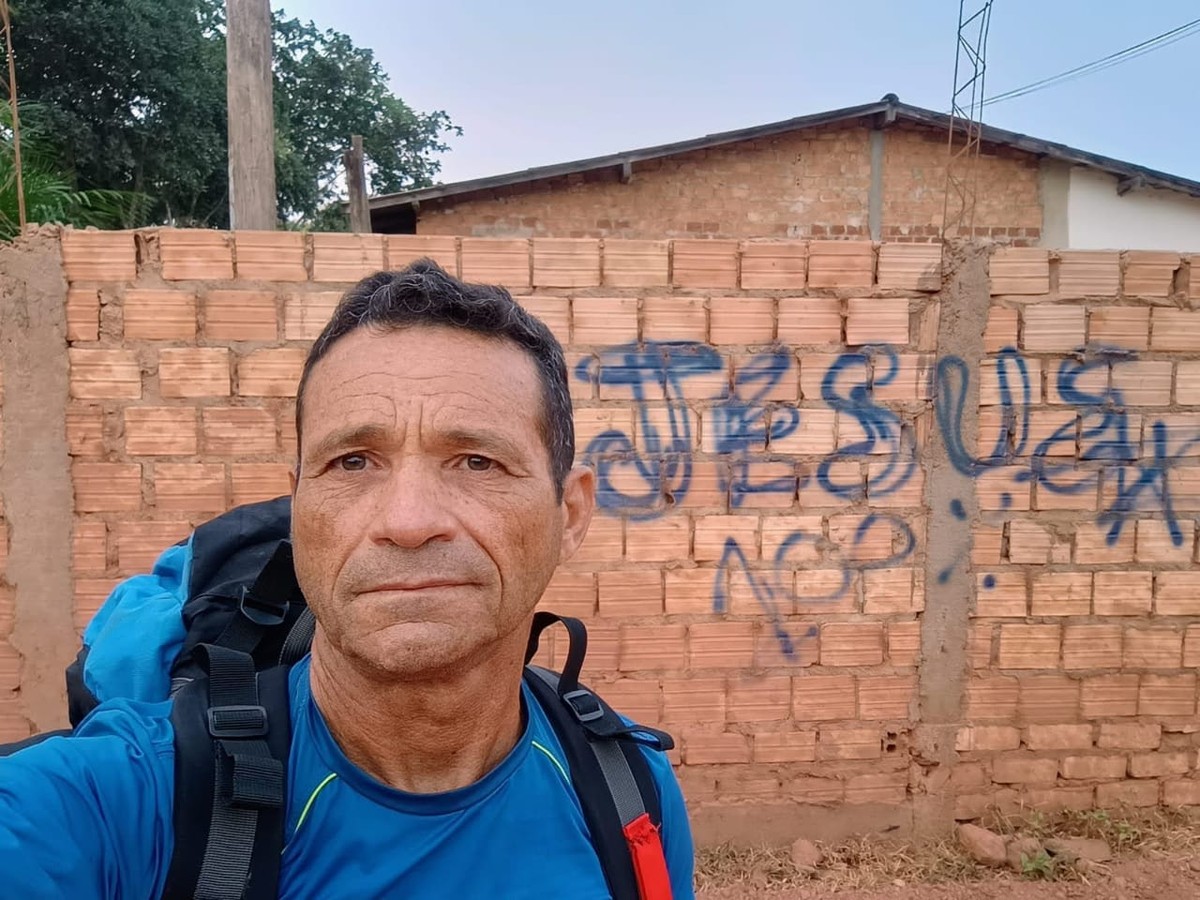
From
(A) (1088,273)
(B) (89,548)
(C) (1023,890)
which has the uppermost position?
(A) (1088,273)

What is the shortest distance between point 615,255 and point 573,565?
102 centimetres

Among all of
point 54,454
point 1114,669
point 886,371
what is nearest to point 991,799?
point 1114,669

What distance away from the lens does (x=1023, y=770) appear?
2.97 metres

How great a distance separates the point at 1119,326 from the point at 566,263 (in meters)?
1.88

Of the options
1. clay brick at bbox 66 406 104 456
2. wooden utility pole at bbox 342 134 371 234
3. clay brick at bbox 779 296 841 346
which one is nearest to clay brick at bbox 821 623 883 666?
clay brick at bbox 779 296 841 346

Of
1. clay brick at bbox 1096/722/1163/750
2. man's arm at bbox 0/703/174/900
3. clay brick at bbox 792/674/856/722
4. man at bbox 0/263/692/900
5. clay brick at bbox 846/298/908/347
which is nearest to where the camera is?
man's arm at bbox 0/703/174/900

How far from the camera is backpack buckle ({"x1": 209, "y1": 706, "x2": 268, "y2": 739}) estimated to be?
0.98m

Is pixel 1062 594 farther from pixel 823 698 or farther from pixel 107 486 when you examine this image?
pixel 107 486

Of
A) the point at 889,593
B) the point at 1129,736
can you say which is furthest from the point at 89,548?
the point at 1129,736

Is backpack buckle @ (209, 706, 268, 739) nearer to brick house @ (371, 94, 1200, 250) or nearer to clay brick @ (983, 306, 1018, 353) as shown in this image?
clay brick @ (983, 306, 1018, 353)

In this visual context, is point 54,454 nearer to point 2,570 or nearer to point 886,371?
point 2,570

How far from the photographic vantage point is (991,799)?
9.78ft

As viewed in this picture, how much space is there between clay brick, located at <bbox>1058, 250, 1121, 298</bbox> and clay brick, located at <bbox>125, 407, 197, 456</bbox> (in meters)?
2.87

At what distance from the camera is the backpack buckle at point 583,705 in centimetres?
127
